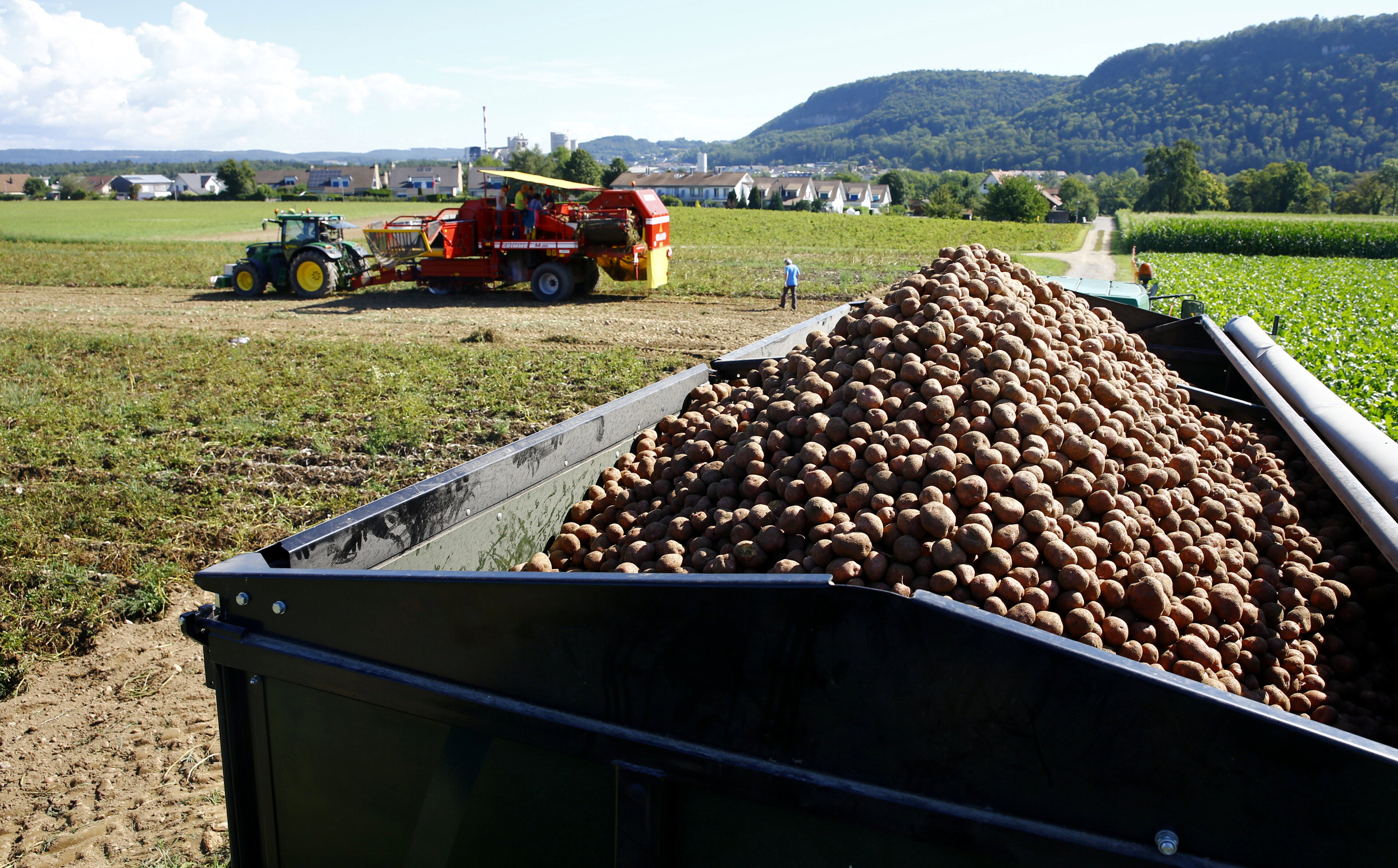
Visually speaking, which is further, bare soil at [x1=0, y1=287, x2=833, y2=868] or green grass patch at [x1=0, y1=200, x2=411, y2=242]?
green grass patch at [x1=0, y1=200, x2=411, y2=242]

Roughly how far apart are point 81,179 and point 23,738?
166 metres

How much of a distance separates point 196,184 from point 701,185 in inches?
3276

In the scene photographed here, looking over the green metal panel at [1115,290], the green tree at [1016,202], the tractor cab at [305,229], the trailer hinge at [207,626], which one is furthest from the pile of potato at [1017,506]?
the green tree at [1016,202]

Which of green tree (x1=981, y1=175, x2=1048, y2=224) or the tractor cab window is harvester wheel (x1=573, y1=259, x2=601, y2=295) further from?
green tree (x1=981, y1=175, x2=1048, y2=224)

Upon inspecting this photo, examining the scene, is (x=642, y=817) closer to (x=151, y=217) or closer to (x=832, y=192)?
(x=151, y=217)

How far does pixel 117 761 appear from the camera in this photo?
3312 millimetres

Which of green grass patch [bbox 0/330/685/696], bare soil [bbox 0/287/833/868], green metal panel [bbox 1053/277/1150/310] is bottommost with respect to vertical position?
bare soil [bbox 0/287/833/868]

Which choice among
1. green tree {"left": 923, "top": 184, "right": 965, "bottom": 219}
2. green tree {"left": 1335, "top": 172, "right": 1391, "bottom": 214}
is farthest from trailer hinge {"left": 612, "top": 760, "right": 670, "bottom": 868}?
green tree {"left": 1335, "top": 172, "right": 1391, "bottom": 214}

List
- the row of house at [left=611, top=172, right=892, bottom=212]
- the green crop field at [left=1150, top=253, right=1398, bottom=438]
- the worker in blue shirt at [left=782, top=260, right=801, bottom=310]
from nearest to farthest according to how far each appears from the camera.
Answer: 1. the green crop field at [left=1150, top=253, right=1398, bottom=438]
2. the worker in blue shirt at [left=782, top=260, right=801, bottom=310]
3. the row of house at [left=611, top=172, right=892, bottom=212]

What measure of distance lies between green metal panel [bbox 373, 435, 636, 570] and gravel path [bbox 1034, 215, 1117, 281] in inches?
596

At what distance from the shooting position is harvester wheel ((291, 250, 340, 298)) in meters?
16.6

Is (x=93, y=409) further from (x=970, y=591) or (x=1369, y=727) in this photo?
(x=1369, y=727)

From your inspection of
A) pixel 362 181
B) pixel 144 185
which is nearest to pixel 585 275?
pixel 362 181

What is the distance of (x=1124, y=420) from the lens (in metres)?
2.49
